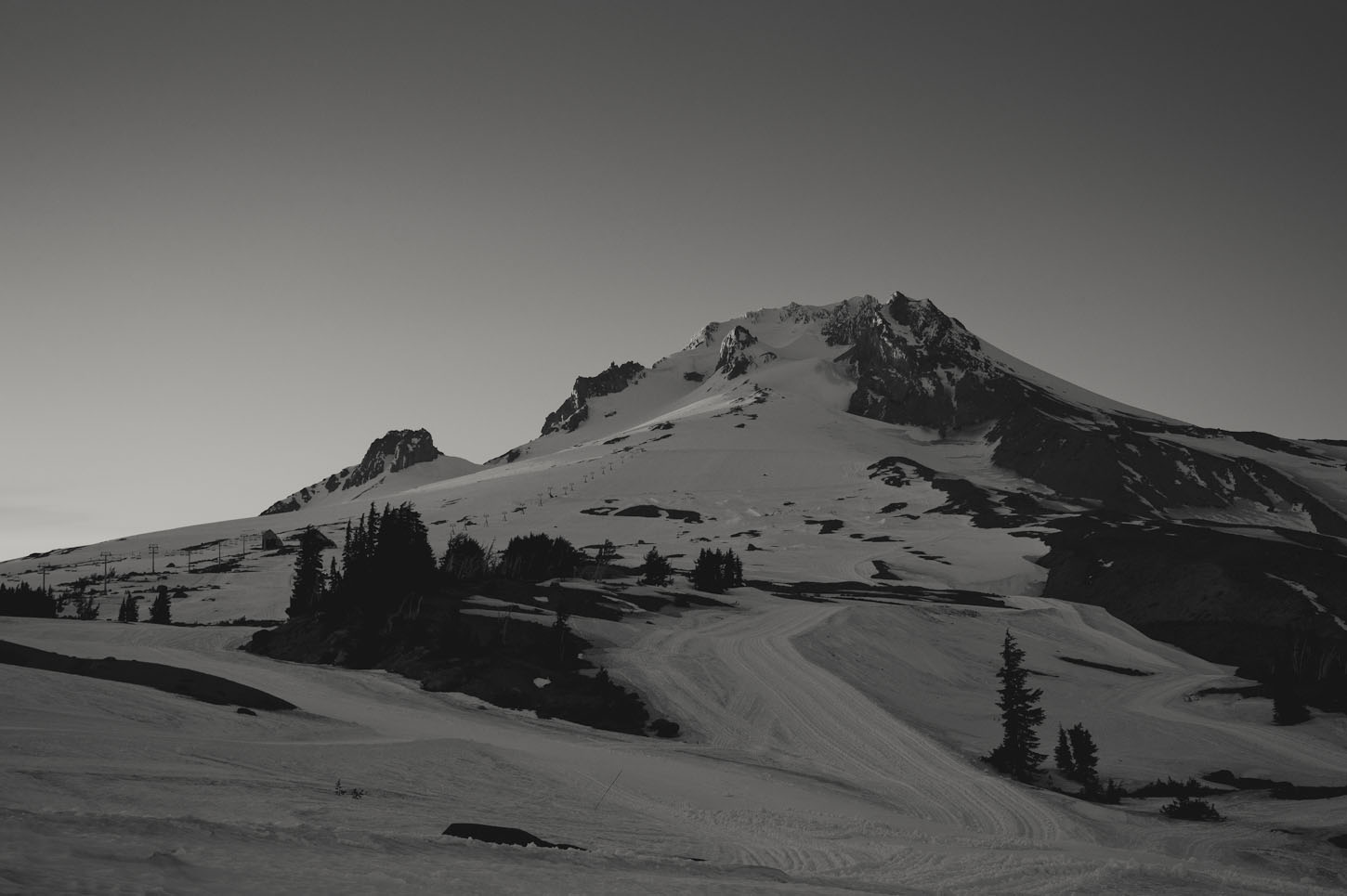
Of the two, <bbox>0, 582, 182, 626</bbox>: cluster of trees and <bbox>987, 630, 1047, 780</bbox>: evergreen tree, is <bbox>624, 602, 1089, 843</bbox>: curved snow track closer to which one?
<bbox>987, 630, 1047, 780</bbox>: evergreen tree

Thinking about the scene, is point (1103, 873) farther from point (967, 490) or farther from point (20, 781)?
point (967, 490)

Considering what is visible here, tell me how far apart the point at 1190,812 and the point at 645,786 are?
692 inches

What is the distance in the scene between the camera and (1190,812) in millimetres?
25734

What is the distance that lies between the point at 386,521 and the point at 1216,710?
56269 mm

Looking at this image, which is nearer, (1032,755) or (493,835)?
(493,835)

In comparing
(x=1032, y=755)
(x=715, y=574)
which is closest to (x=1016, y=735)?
(x=1032, y=755)

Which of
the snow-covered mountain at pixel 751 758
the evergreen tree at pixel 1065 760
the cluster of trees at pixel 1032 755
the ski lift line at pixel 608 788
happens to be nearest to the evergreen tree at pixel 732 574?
the snow-covered mountain at pixel 751 758

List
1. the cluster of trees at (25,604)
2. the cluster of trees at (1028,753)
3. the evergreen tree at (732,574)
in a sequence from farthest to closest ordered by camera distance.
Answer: the evergreen tree at (732,574), the cluster of trees at (25,604), the cluster of trees at (1028,753)

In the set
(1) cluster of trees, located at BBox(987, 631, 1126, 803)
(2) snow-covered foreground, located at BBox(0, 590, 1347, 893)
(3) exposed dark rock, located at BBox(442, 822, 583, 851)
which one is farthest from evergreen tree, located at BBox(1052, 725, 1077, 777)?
(3) exposed dark rock, located at BBox(442, 822, 583, 851)

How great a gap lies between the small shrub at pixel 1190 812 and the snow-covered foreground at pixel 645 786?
0.53 m

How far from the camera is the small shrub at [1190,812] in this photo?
25.5 m

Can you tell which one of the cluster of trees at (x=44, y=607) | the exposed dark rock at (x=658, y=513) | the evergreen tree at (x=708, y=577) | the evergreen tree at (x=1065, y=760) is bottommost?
the evergreen tree at (x=1065, y=760)

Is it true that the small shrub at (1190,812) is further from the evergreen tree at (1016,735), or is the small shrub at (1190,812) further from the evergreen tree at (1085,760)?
the evergreen tree at (1016,735)

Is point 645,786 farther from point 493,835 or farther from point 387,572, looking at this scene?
point 387,572
